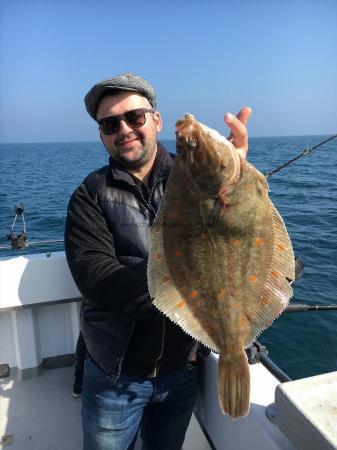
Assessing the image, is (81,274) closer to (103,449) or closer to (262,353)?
(103,449)

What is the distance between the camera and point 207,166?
193 cm

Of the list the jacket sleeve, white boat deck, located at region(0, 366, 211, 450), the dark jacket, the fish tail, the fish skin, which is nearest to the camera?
the fish skin

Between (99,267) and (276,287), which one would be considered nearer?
(276,287)

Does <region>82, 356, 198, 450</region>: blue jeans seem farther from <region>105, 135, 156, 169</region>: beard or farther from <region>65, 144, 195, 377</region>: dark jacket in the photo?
<region>105, 135, 156, 169</region>: beard

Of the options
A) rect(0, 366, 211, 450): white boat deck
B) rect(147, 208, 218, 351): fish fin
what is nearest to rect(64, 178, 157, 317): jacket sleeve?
rect(147, 208, 218, 351): fish fin

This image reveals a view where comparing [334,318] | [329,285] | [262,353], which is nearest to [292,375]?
[334,318]

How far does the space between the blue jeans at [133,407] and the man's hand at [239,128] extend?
63.3 inches

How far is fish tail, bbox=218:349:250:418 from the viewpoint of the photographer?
2059mm

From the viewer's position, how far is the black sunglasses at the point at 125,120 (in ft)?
8.53

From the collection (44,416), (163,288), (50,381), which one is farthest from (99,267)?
(50,381)

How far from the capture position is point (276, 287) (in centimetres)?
212

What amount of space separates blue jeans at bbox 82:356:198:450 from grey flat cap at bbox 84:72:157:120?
175 centimetres

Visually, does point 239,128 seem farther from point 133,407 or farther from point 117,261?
point 133,407

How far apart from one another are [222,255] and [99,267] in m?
0.76
